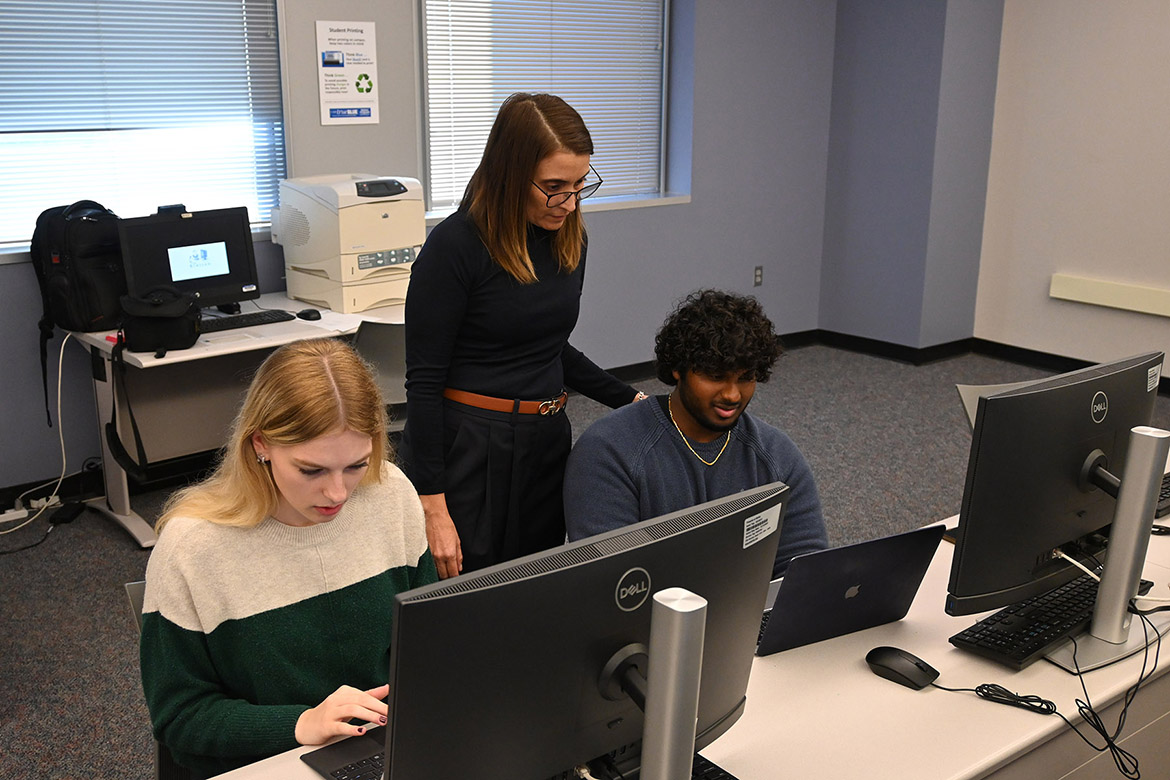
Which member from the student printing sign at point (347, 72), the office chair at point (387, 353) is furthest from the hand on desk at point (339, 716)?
the student printing sign at point (347, 72)

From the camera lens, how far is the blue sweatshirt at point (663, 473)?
1.82 meters

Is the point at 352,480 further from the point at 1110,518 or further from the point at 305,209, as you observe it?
the point at 305,209

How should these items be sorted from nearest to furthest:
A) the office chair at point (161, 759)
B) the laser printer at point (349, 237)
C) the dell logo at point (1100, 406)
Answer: the office chair at point (161, 759) < the dell logo at point (1100, 406) < the laser printer at point (349, 237)

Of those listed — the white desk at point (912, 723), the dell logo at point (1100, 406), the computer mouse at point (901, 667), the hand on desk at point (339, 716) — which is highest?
the dell logo at point (1100, 406)

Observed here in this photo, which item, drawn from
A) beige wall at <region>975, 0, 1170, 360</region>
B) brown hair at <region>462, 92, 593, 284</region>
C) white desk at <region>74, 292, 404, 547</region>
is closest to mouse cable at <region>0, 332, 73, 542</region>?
white desk at <region>74, 292, 404, 547</region>

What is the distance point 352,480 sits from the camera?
1.43 meters

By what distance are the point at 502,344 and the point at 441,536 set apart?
385 mm

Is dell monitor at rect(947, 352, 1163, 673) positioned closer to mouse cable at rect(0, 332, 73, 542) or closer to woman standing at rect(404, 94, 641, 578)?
woman standing at rect(404, 94, 641, 578)

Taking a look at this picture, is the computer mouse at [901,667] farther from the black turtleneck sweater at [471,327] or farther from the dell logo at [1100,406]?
the black turtleneck sweater at [471,327]

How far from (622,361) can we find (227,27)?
2.41m

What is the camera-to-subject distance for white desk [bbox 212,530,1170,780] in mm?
1394

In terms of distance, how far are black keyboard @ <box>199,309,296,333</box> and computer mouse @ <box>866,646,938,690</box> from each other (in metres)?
2.59

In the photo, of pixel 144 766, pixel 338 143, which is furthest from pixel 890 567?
pixel 338 143

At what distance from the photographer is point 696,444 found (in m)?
1.89
